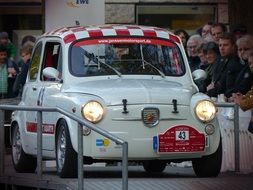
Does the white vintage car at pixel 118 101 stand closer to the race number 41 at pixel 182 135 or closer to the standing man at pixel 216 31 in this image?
the race number 41 at pixel 182 135

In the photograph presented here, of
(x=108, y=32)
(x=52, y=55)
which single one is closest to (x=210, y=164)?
(x=108, y=32)

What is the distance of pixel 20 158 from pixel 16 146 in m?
0.33

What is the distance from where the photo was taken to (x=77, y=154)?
11758 millimetres

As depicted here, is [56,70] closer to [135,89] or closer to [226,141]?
[135,89]

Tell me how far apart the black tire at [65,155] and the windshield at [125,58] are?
0.91m

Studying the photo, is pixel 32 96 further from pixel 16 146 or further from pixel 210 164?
pixel 210 164

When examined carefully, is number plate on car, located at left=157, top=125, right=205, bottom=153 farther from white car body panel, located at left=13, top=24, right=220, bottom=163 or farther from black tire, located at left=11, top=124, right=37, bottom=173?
black tire, located at left=11, top=124, right=37, bottom=173

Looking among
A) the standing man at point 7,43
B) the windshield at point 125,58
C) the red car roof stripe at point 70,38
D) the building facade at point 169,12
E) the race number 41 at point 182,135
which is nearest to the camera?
the race number 41 at point 182,135

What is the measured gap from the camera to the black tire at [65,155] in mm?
11977

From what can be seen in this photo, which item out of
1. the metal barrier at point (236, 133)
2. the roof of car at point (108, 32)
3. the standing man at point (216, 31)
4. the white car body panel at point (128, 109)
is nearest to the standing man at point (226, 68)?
the metal barrier at point (236, 133)

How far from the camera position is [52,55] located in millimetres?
13625

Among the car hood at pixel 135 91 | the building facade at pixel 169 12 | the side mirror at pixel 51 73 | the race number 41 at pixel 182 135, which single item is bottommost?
the race number 41 at pixel 182 135

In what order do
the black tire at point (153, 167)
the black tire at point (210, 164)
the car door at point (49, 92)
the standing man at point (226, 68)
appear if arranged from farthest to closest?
the standing man at point (226, 68) < the black tire at point (153, 167) < the car door at point (49, 92) < the black tire at point (210, 164)

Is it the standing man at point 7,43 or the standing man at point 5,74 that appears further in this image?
the standing man at point 7,43
